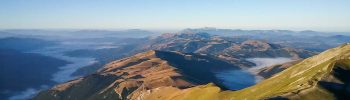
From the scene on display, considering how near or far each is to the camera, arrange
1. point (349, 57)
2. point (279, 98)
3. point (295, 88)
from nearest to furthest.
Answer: point (279, 98) → point (295, 88) → point (349, 57)

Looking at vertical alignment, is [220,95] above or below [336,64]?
below

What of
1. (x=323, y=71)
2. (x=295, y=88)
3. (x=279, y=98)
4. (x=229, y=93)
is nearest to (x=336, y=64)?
(x=323, y=71)

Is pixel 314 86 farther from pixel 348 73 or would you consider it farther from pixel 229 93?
pixel 229 93

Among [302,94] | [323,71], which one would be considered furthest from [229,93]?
[302,94]

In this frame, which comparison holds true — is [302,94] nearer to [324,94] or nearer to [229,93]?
[324,94]

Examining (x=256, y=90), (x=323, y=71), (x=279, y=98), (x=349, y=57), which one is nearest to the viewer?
(x=279, y=98)

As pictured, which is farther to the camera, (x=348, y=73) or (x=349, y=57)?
(x=349, y=57)

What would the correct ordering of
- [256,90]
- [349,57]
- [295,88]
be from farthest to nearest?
[256,90] < [349,57] < [295,88]

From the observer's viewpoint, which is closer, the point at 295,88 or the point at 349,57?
the point at 295,88

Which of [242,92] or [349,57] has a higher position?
[349,57]
